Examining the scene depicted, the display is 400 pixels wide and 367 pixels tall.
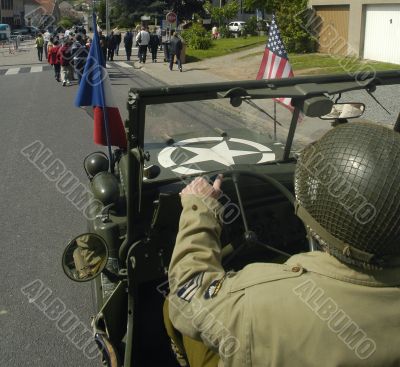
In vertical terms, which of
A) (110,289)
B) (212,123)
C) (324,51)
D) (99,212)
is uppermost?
(212,123)

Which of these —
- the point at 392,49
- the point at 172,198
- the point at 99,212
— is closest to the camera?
the point at 172,198

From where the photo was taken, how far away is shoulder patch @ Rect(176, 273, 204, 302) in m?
1.67

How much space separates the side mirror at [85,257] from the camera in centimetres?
274

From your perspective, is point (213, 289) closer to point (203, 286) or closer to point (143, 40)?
point (203, 286)

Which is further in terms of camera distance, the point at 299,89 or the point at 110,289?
the point at 110,289

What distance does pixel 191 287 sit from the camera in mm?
1675

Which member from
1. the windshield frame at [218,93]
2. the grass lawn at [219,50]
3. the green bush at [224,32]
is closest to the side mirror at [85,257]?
the windshield frame at [218,93]

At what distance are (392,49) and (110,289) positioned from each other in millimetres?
19413

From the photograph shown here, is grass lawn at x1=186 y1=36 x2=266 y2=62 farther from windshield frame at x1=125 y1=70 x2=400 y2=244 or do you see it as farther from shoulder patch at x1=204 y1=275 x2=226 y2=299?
shoulder patch at x1=204 y1=275 x2=226 y2=299

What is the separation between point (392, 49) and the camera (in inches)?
784

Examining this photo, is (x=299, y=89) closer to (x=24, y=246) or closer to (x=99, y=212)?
(x=99, y=212)

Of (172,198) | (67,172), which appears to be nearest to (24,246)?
(67,172)

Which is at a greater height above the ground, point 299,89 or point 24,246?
point 299,89

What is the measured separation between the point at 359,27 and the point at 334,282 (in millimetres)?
21783
